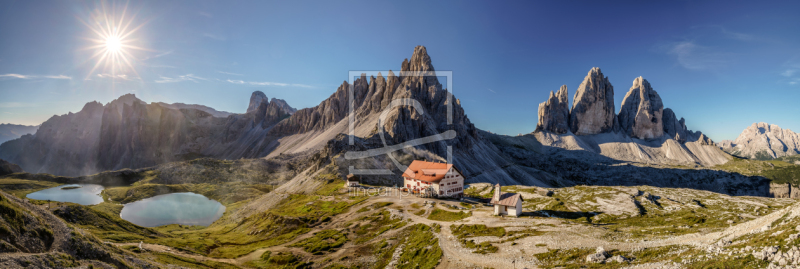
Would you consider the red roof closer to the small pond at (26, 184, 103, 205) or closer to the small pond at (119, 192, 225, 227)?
the small pond at (119, 192, 225, 227)

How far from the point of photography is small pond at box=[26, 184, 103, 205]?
114938mm

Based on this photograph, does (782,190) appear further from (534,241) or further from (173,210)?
(173,210)

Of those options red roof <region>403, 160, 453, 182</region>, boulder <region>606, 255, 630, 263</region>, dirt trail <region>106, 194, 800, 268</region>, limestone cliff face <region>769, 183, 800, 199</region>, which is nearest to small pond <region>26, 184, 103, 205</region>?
dirt trail <region>106, 194, 800, 268</region>

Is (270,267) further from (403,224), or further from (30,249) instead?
(30,249)

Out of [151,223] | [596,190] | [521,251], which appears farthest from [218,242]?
[596,190]

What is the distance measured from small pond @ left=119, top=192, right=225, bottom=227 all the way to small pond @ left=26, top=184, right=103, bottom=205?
72.5 feet

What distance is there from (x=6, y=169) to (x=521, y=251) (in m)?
262

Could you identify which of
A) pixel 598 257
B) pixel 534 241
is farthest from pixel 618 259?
pixel 534 241

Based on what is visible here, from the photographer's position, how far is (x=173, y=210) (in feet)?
351

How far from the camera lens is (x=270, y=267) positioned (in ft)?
164

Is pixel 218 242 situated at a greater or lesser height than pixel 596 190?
lesser

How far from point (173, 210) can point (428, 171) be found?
9780 cm

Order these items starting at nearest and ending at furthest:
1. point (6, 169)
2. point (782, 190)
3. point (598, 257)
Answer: point (598, 257), point (6, 169), point (782, 190)

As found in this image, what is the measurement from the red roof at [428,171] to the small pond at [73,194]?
129936 mm
